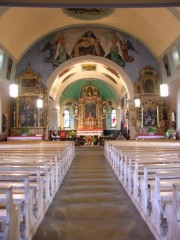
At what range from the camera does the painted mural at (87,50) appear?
64.3 feet

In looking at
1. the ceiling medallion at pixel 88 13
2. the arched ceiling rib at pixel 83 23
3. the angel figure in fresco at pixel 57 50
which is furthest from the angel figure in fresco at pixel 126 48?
the angel figure in fresco at pixel 57 50

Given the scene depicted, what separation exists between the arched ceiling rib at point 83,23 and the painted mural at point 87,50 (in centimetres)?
49

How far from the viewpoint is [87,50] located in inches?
784

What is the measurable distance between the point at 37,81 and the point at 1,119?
363cm

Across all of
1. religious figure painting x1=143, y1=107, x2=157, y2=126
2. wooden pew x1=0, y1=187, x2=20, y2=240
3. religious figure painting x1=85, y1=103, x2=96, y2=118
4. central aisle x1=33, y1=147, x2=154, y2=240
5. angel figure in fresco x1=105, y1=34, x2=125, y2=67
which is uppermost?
angel figure in fresco x1=105, y1=34, x2=125, y2=67

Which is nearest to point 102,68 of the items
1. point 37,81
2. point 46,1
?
point 37,81

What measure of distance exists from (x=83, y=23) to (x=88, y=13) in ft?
5.38

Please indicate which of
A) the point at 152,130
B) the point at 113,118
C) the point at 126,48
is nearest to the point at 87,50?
the point at 126,48

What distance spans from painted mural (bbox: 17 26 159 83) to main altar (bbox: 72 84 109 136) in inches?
337

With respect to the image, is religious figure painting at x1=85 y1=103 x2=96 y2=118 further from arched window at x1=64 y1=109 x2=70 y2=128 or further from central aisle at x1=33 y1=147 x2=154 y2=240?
central aisle at x1=33 y1=147 x2=154 y2=240

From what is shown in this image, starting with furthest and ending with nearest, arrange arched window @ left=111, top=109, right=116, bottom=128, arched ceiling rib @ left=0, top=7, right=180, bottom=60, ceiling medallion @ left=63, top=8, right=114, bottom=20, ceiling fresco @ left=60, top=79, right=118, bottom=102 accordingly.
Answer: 1. arched window @ left=111, top=109, right=116, bottom=128
2. ceiling fresco @ left=60, top=79, right=118, bottom=102
3. ceiling medallion @ left=63, top=8, right=114, bottom=20
4. arched ceiling rib @ left=0, top=7, right=180, bottom=60

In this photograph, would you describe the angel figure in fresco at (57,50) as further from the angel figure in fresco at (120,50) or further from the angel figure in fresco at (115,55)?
the angel figure in fresco at (120,50)

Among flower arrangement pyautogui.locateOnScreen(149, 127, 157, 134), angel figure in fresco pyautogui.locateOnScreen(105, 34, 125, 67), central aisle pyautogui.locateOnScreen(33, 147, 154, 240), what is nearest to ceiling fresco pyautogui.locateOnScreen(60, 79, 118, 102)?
angel figure in fresco pyautogui.locateOnScreen(105, 34, 125, 67)

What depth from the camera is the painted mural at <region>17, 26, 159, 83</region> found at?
19594mm
